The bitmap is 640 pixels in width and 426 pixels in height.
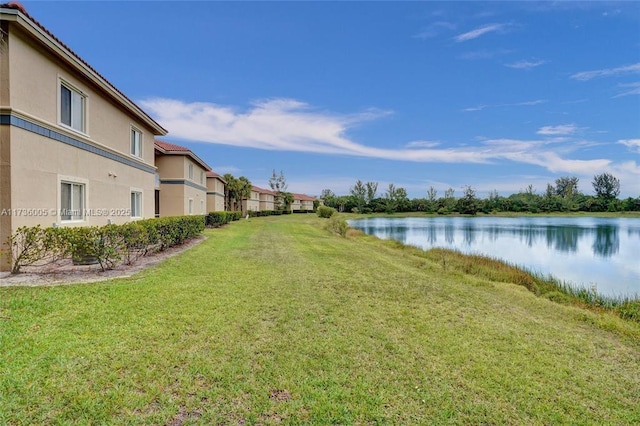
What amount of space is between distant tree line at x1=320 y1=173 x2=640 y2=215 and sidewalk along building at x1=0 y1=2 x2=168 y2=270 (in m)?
69.2

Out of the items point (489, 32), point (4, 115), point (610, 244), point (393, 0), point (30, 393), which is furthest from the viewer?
point (610, 244)

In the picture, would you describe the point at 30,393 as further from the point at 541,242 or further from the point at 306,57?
the point at 541,242

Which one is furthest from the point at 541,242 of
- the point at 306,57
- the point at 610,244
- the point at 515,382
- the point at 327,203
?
the point at 327,203

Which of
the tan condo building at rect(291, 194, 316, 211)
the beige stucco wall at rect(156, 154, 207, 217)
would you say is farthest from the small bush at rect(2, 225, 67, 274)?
the tan condo building at rect(291, 194, 316, 211)

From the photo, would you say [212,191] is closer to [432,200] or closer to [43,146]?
[43,146]

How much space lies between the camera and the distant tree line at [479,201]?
72.6m

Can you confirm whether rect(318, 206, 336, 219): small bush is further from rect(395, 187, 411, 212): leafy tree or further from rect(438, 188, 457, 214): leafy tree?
rect(438, 188, 457, 214): leafy tree

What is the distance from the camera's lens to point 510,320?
5.87 m

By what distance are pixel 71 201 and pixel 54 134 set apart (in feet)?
6.47

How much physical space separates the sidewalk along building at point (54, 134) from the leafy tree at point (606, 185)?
106403mm

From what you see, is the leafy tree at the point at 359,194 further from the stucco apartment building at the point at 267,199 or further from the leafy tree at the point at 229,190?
the leafy tree at the point at 229,190

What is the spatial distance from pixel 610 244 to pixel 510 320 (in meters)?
25.3

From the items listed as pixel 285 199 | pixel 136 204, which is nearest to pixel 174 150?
pixel 136 204

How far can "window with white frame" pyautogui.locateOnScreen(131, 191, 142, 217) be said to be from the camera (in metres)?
14.1
